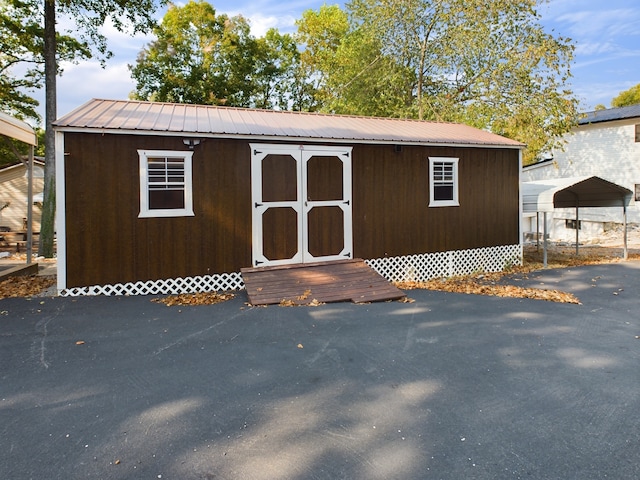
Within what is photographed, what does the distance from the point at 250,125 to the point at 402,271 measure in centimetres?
461

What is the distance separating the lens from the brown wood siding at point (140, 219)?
7.27 metres

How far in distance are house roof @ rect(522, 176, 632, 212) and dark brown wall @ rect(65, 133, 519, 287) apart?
217 centimetres

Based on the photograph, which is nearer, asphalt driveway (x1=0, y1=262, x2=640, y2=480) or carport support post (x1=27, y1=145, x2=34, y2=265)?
asphalt driveway (x1=0, y1=262, x2=640, y2=480)

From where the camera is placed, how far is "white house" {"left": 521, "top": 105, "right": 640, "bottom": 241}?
19.3 m

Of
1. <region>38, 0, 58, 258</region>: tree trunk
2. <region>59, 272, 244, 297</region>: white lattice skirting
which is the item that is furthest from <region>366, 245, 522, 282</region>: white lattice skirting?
<region>38, 0, 58, 258</region>: tree trunk

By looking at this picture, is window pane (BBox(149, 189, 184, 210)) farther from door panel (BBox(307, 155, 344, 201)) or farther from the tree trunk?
the tree trunk

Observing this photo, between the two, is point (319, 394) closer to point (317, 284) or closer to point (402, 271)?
point (317, 284)

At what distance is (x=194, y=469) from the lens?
8.56ft

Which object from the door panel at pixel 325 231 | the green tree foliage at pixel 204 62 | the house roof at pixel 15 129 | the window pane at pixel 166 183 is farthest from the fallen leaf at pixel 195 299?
the green tree foliage at pixel 204 62

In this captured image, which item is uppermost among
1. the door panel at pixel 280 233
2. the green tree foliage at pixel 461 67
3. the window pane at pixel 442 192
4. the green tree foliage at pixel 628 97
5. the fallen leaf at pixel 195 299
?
the green tree foliage at pixel 628 97

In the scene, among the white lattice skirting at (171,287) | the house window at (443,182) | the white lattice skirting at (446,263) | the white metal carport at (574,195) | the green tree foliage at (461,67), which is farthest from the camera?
the green tree foliage at (461,67)

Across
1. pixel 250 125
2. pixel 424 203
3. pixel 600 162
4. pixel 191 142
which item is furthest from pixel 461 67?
pixel 191 142

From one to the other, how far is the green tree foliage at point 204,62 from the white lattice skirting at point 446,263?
18905 millimetres

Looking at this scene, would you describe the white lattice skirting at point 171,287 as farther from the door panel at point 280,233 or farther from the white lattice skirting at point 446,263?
the white lattice skirting at point 446,263
